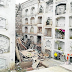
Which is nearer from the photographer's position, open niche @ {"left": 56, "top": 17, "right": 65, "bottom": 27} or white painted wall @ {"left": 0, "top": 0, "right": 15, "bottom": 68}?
white painted wall @ {"left": 0, "top": 0, "right": 15, "bottom": 68}

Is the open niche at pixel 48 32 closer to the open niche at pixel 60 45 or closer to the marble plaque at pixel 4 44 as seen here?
the open niche at pixel 60 45

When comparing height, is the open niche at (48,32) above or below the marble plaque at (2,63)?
above

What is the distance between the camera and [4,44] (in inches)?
552

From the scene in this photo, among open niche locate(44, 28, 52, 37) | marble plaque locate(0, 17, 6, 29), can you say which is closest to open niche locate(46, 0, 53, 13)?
open niche locate(44, 28, 52, 37)

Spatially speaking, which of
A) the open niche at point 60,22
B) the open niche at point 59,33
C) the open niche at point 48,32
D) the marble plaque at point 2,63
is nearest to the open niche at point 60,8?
the open niche at point 60,22

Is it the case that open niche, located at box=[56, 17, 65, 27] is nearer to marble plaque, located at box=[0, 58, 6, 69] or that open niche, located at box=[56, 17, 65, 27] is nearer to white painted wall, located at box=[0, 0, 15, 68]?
white painted wall, located at box=[0, 0, 15, 68]

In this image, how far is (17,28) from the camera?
92.5ft

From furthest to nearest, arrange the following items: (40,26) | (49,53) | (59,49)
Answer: (40,26) → (49,53) → (59,49)

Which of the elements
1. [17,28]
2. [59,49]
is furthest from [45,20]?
[17,28]

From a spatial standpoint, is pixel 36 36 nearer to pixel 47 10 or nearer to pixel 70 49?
pixel 47 10

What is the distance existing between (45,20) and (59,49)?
6.91m

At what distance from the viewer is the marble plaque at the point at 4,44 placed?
13.8m

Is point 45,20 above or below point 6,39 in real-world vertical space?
above

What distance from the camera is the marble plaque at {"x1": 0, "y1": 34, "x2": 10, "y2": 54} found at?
1384 cm
